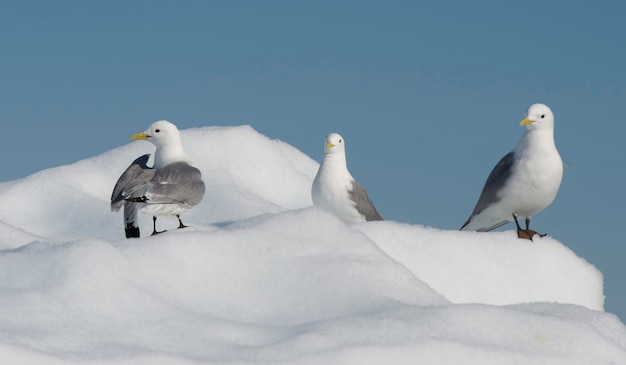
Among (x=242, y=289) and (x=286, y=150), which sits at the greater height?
(x=286, y=150)

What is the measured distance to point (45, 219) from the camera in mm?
8688

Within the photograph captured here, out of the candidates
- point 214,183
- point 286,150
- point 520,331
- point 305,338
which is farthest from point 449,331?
point 286,150

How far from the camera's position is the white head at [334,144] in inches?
324

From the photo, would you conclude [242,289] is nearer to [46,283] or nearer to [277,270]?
[277,270]

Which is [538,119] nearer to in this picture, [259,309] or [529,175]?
[529,175]

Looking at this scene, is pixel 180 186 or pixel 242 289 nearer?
pixel 242 289

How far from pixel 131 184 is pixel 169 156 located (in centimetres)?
77

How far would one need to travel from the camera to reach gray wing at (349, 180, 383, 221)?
7879 millimetres

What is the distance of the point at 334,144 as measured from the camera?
8297mm

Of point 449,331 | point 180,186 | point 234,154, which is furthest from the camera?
point 234,154

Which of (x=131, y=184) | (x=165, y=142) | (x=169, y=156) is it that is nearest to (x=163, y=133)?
(x=165, y=142)

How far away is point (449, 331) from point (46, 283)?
182 cm

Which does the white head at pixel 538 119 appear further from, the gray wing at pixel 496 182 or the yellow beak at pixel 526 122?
the gray wing at pixel 496 182

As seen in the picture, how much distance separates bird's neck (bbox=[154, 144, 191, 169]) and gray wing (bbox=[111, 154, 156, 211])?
1.04 feet
